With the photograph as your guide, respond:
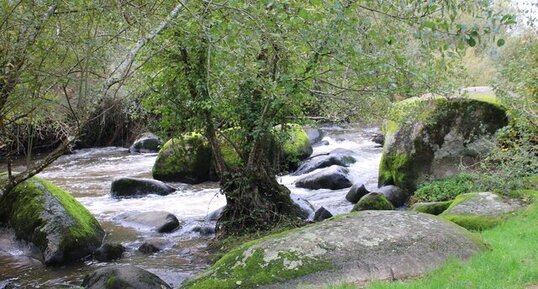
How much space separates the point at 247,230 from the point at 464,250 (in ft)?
15.7

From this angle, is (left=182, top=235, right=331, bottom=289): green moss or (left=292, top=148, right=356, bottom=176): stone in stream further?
(left=292, top=148, right=356, bottom=176): stone in stream

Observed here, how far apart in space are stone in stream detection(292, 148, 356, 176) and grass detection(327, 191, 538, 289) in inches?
435

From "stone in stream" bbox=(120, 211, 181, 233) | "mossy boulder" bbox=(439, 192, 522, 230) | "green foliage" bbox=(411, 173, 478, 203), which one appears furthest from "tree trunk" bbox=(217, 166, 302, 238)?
"green foliage" bbox=(411, 173, 478, 203)

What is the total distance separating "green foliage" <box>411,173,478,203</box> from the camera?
1285cm

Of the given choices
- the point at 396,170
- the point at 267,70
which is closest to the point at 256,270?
the point at 267,70

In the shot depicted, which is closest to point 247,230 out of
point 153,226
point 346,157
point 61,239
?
point 153,226

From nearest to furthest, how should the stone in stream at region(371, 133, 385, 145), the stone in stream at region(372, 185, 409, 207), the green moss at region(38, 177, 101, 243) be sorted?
the green moss at region(38, 177, 101, 243) < the stone in stream at region(372, 185, 409, 207) < the stone in stream at region(371, 133, 385, 145)

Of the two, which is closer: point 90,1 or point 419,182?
point 90,1

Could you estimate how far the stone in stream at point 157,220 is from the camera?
1229 cm

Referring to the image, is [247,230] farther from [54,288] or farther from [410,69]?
[410,69]

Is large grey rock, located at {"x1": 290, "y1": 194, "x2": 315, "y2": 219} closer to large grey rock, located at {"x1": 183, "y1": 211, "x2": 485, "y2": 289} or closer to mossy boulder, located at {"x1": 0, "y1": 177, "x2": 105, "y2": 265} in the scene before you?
mossy boulder, located at {"x1": 0, "y1": 177, "x2": 105, "y2": 265}

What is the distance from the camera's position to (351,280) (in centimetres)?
639

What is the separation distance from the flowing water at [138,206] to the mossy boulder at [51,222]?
0.27 m

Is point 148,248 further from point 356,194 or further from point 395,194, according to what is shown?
point 395,194
